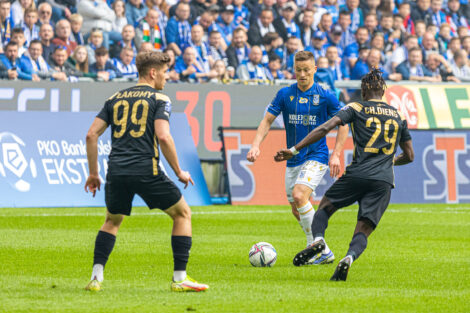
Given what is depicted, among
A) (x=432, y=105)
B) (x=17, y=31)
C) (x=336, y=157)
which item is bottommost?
(x=432, y=105)

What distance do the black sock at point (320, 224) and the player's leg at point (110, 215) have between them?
210 cm

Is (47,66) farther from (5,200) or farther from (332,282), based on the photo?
(332,282)

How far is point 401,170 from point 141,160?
42.5ft

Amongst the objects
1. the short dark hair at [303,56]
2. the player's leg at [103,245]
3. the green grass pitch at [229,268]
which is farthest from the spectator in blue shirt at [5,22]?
the player's leg at [103,245]

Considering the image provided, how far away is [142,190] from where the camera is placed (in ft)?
24.6

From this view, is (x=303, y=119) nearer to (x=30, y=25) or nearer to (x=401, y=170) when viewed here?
(x=401, y=170)

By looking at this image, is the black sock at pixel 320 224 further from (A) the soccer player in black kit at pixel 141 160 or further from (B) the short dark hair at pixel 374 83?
(A) the soccer player in black kit at pixel 141 160

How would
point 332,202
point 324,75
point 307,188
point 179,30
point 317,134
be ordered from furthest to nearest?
1. point 179,30
2. point 324,75
3. point 307,188
4. point 332,202
5. point 317,134

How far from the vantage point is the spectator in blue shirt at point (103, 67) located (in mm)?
19969

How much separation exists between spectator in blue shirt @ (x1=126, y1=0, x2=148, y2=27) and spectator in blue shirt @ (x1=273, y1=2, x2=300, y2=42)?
11.9ft

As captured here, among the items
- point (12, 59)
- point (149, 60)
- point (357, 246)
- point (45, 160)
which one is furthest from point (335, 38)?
point (149, 60)

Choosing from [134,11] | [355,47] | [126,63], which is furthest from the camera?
[355,47]

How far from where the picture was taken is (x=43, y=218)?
15.4m

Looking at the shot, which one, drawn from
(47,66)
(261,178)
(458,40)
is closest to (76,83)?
(47,66)
